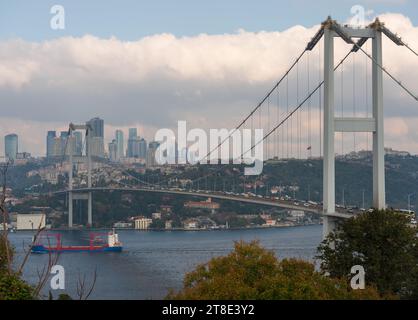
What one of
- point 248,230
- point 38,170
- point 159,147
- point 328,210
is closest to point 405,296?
point 328,210

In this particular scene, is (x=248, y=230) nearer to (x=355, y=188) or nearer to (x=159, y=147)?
(x=355, y=188)

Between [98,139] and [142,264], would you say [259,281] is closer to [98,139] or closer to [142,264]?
[142,264]

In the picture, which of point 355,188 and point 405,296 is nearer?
point 405,296

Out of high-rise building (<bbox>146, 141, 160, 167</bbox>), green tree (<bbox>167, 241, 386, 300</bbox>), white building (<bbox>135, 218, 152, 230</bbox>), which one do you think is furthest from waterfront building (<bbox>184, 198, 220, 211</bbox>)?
green tree (<bbox>167, 241, 386, 300</bbox>)

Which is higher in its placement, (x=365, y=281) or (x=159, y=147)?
(x=159, y=147)
